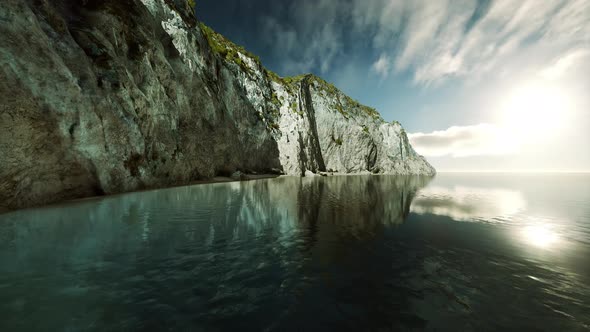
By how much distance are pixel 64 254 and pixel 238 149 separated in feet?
114

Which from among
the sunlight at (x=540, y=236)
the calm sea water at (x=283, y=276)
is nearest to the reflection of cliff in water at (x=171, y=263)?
the calm sea water at (x=283, y=276)

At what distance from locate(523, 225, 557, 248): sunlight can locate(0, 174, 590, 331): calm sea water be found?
75 millimetres

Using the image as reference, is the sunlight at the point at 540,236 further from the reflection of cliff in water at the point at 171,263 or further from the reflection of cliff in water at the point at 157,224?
the reflection of cliff in water at the point at 171,263

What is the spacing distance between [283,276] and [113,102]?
18586mm

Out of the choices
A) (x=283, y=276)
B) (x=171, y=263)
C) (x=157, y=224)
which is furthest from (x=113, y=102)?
(x=283, y=276)

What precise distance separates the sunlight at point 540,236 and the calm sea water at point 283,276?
3.0 inches

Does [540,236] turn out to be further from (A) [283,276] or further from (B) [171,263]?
(B) [171,263]

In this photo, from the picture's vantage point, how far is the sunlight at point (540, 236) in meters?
7.63

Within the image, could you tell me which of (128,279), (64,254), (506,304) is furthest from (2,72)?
(506,304)

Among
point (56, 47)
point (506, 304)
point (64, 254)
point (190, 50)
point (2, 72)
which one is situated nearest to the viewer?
point (506, 304)

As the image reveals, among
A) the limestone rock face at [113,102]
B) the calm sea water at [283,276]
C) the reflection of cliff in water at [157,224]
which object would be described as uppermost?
the limestone rock face at [113,102]

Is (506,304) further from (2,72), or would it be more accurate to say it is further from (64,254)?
(2,72)

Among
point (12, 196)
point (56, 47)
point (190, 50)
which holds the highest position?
point (190, 50)

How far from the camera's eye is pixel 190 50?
30.7 m
